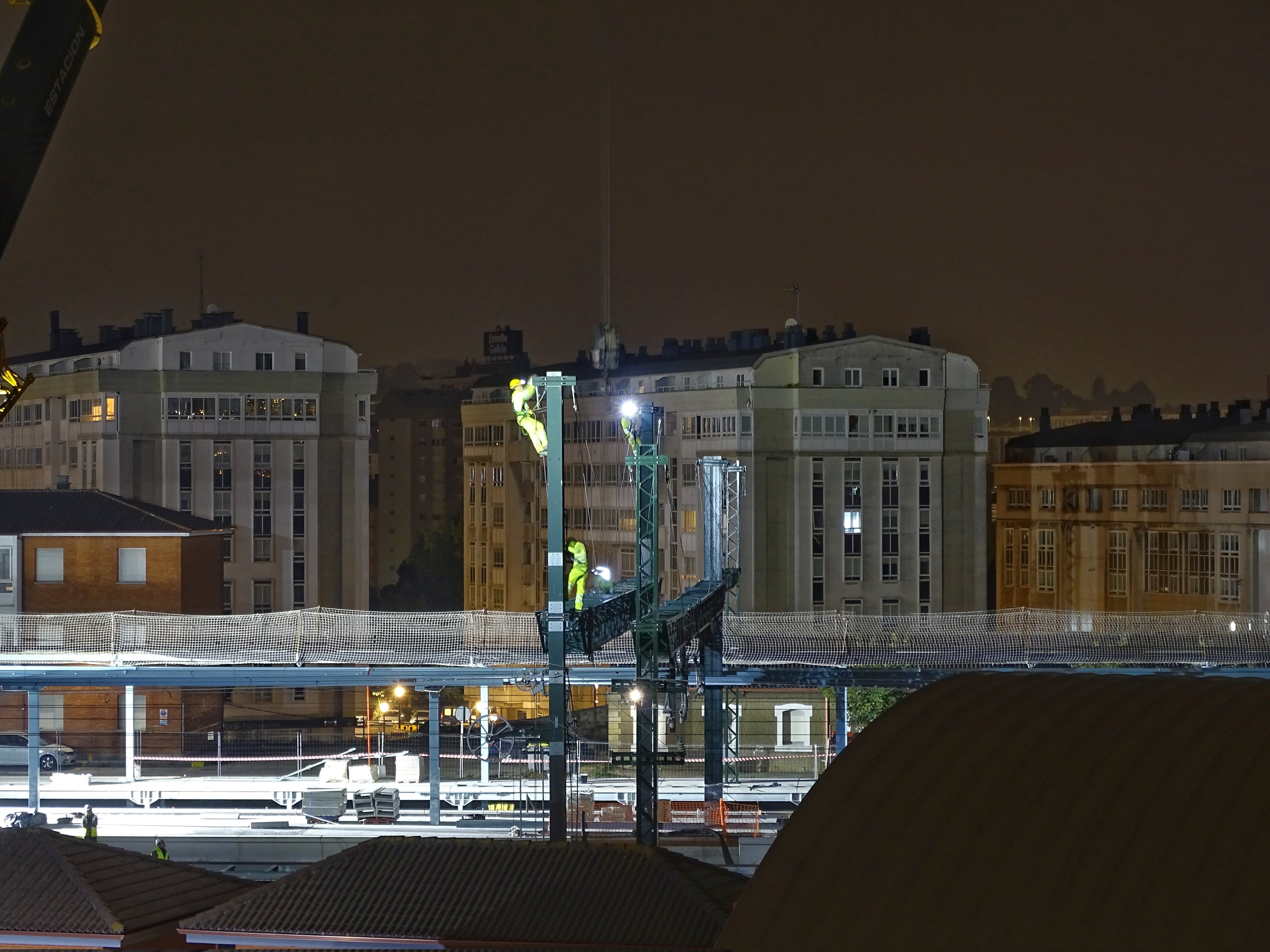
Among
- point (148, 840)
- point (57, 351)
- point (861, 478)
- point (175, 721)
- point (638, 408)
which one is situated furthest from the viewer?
point (57, 351)

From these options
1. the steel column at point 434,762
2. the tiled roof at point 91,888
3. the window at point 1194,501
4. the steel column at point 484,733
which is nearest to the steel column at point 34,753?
the steel column at point 434,762

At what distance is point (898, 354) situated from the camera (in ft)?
165

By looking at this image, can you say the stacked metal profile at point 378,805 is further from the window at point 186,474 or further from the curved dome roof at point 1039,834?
the window at point 186,474

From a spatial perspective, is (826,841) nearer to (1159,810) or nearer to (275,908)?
(1159,810)

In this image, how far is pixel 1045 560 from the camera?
63281 millimetres

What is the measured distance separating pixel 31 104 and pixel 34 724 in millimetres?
11899

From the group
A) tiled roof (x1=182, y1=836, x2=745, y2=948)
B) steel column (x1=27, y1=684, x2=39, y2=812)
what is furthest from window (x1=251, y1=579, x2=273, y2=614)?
tiled roof (x1=182, y1=836, x2=745, y2=948)

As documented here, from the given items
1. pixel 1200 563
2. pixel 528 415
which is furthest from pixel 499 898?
pixel 1200 563

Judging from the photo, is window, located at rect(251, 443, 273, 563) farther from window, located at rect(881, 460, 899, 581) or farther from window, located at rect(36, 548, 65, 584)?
window, located at rect(881, 460, 899, 581)

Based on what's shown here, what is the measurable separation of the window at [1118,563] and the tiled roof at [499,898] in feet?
163

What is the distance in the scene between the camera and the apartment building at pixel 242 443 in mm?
48656

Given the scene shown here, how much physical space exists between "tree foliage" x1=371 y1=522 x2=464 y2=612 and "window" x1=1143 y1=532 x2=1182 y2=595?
88.9ft

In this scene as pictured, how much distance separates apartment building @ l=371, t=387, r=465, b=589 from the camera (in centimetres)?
9012

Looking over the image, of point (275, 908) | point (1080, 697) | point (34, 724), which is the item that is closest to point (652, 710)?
point (275, 908)
